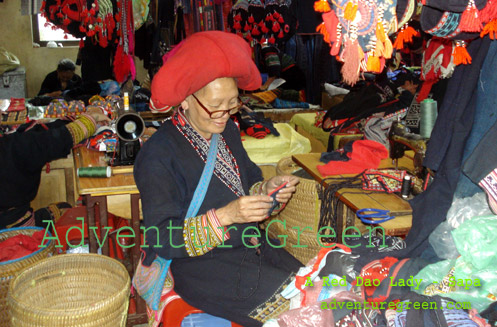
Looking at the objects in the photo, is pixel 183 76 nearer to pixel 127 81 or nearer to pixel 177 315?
pixel 177 315

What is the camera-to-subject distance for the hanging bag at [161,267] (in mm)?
1898

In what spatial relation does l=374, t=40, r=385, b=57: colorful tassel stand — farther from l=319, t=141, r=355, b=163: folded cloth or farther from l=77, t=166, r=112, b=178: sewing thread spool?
l=77, t=166, r=112, b=178: sewing thread spool

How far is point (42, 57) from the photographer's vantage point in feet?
28.9

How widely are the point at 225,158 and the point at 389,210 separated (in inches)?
31.3

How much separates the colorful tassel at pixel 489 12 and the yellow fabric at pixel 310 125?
406cm

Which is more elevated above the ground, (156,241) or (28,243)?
(156,241)

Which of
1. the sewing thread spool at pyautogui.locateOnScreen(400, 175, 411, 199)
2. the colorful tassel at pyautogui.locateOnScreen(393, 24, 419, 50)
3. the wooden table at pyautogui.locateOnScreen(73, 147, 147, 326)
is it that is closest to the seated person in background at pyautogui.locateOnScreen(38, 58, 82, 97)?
the wooden table at pyautogui.locateOnScreen(73, 147, 147, 326)

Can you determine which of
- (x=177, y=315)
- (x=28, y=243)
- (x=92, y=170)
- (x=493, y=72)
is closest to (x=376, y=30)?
(x=493, y=72)

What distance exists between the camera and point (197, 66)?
180cm

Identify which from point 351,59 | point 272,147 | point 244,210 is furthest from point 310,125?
point 351,59

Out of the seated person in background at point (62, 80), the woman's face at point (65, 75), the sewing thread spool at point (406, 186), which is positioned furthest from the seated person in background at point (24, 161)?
the woman's face at point (65, 75)

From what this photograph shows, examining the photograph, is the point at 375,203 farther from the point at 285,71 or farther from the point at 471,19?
the point at 285,71

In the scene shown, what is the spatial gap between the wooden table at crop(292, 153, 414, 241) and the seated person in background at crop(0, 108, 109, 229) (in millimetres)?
1585

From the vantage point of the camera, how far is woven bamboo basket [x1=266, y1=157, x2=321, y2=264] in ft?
9.76
